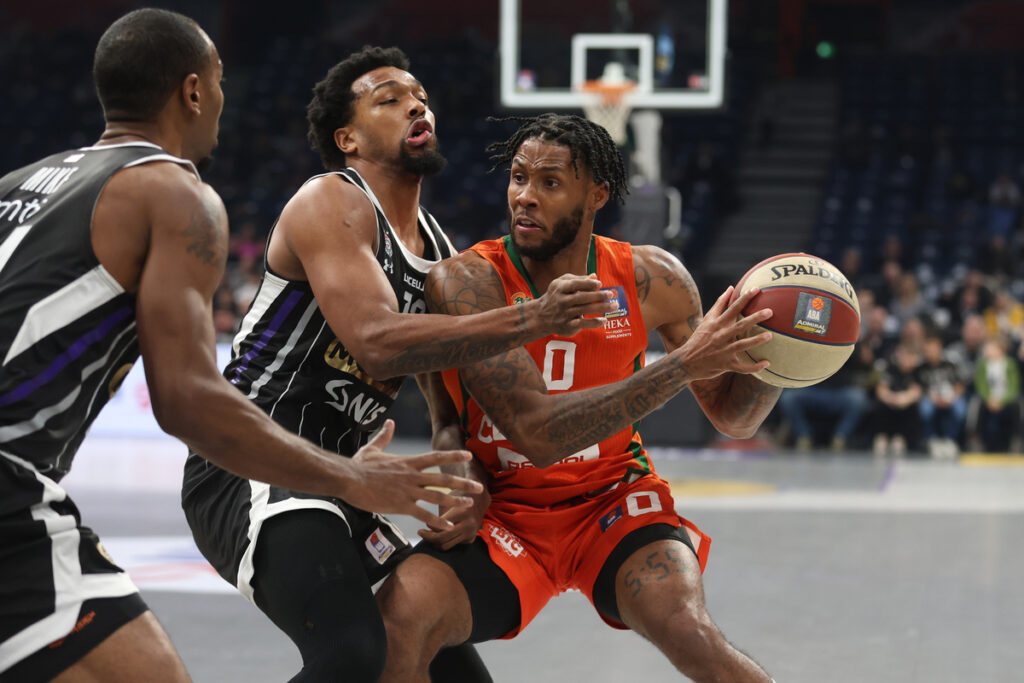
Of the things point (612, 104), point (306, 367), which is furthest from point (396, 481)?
point (612, 104)

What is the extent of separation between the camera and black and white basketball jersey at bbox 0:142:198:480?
2.19 metres

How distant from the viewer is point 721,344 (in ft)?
9.88

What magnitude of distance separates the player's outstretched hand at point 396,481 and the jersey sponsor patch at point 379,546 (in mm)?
715

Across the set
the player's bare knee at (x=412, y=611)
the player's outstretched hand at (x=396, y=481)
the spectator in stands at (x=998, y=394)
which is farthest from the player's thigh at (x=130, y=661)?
the spectator in stands at (x=998, y=394)

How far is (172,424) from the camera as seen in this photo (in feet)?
7.29

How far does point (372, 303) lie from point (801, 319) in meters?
1.18

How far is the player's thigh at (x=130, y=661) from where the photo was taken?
217 centimetres

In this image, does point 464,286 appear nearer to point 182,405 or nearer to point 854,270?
point 182,405

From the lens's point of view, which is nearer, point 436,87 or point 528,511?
point 528,511

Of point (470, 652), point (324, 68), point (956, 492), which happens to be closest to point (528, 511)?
point (470, 652)

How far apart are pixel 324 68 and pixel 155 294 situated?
1952cm

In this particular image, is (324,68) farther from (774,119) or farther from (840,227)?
(840,227)

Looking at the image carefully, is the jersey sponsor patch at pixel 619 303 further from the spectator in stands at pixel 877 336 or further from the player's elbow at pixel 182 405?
the spectator in stands at pixel 877 336

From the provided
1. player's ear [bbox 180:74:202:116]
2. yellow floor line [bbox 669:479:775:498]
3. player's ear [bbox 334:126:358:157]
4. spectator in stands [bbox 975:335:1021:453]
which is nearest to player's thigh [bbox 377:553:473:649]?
player's ear [bbox 334:126:358:157]
